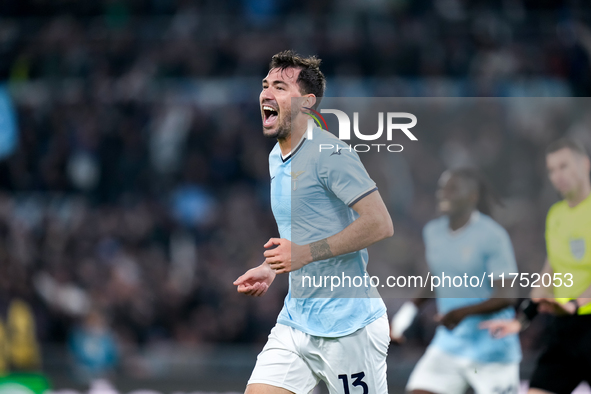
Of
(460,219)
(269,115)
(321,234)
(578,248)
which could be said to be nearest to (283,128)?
(269,115)

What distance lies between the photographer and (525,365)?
7.75 m

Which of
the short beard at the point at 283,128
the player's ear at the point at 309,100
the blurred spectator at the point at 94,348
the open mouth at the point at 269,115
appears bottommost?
the blurred spectator at the point at 94,348

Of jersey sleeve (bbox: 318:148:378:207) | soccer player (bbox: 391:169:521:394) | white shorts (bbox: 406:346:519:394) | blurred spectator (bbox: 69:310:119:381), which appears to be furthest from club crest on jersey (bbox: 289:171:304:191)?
blurred spectator (bbox: 69:310:119:381)

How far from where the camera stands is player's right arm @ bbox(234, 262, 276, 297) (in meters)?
3.64

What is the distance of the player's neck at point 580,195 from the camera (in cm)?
463

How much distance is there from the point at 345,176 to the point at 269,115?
60 centimetres

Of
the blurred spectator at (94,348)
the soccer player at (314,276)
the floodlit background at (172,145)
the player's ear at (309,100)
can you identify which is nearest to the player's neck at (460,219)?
the soccer player at (314,276)

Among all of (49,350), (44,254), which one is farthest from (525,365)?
(44,254)

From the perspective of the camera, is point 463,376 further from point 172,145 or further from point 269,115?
point 172,145

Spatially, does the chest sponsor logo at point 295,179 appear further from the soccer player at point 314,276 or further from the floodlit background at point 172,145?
the floodlit background at point 172,145

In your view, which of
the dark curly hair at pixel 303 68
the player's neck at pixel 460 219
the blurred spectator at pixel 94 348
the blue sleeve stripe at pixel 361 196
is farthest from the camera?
the blurred spectator at pixel 94 348

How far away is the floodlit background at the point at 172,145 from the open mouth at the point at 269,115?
4526 millimetres

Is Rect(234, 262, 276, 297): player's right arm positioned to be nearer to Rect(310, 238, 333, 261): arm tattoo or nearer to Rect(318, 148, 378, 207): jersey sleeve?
Rect(310, 238, 333, 261): arm tattoo

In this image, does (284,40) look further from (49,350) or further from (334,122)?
(334,122)
